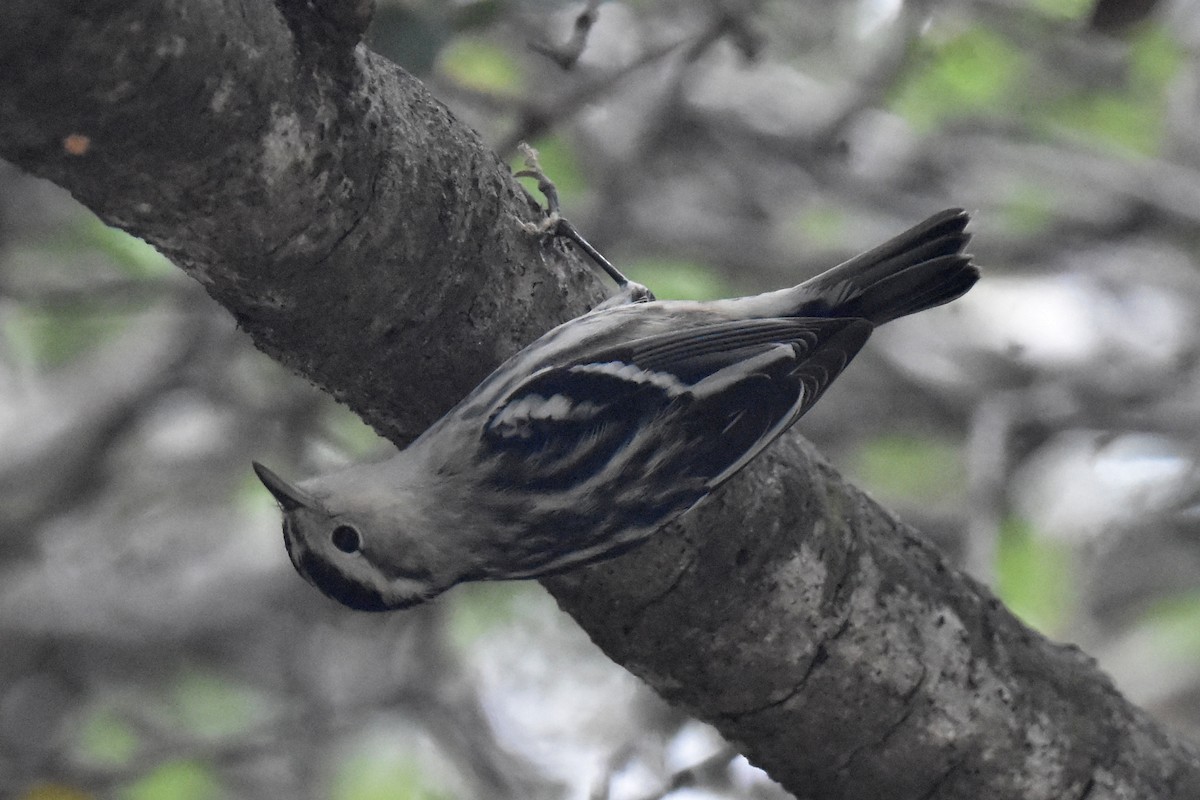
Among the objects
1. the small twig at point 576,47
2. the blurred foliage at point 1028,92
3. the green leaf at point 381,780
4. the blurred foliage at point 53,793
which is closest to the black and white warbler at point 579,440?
the small twig at point 576,47

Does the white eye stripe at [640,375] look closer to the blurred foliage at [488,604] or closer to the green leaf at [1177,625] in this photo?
the green leaf at [1177,625]

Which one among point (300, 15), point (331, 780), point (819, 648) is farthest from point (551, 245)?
point (331, 780)

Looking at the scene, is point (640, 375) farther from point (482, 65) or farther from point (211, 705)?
point (211, 705)

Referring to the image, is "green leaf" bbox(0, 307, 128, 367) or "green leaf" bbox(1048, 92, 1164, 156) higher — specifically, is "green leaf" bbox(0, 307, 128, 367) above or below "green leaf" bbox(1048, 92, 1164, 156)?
below

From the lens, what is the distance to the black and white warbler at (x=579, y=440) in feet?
12.0

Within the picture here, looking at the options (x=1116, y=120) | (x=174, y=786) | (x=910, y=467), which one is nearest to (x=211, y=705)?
(x=174, y=786)

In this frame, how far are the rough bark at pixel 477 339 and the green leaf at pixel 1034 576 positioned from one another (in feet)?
8.22

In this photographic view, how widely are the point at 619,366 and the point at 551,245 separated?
2.24 ft

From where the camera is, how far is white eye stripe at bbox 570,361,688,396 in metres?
3.88

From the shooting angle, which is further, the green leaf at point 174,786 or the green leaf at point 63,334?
the green leaf at point 63,334

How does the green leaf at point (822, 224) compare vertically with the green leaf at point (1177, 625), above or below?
above

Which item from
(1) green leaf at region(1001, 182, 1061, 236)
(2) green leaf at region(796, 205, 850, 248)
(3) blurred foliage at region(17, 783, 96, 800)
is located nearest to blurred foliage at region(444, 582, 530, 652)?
(2) green leaf at region(796, 205, 850, 248)

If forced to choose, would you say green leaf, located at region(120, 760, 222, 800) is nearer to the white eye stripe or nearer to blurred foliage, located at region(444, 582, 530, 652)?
blurred foliage, located at region(444, 582, 530, 652)

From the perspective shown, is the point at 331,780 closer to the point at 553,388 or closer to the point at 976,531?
the point at 976,531
